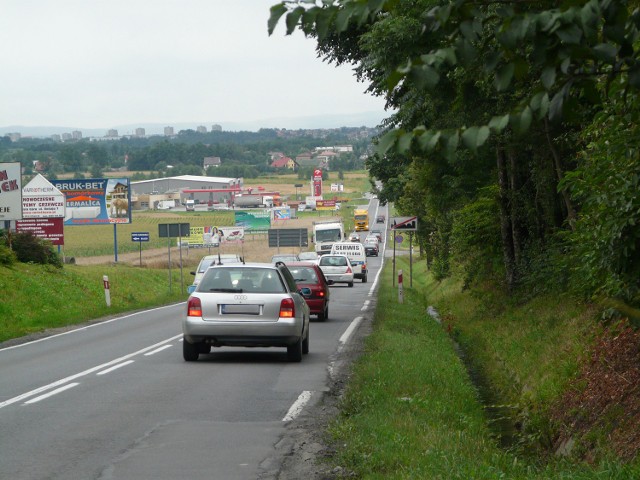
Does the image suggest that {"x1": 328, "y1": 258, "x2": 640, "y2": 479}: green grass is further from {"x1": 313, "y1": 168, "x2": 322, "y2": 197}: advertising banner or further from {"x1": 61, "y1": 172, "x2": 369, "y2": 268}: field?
{"x1": 313, "y1": 168, "x2": 322, "y2": 197}: advertising banner

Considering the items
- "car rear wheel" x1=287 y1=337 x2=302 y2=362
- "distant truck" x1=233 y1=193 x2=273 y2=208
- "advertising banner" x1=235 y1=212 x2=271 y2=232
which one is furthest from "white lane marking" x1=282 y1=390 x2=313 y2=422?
"distant truck" x1=233 y1=193 x2=273 y2=208

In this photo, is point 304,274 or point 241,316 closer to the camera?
point 241,316

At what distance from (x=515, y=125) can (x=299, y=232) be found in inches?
2923

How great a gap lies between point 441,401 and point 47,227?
40467mm

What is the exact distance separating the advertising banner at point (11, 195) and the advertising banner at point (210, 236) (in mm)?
34726

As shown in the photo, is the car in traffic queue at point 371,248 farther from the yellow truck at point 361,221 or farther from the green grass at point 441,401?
the green grass at point 441,401

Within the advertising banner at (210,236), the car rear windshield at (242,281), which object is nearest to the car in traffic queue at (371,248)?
the advertising banner at (210,236)

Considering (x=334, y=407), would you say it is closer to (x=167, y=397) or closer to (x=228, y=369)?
(x=167, y=397)

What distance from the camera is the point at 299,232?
78625 mm

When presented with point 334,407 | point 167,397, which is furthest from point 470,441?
point 167,397

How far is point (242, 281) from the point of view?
53.5 feet

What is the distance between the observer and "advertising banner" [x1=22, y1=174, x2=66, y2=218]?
2054 inches

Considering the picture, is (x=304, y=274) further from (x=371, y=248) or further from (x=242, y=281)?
(x=371, y=248)

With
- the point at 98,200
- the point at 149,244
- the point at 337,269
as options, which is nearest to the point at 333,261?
the point at 337,269
